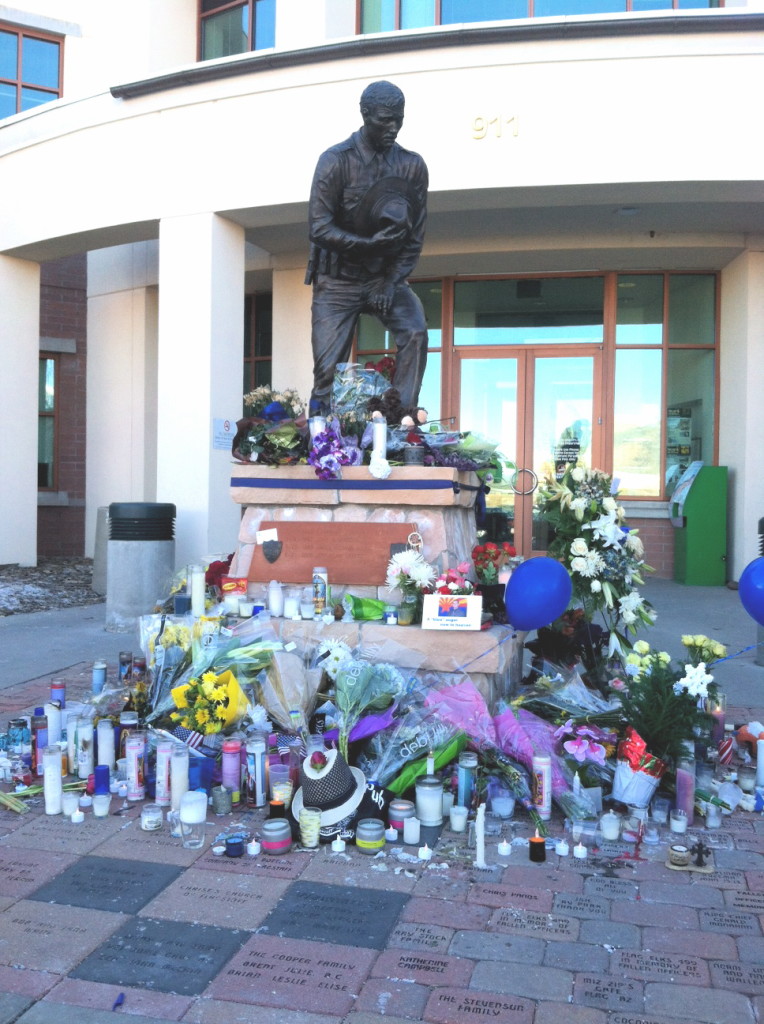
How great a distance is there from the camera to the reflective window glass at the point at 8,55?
14.0 metres

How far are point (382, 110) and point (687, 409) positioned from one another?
24.0ft

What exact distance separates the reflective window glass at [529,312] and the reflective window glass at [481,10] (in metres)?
3.03

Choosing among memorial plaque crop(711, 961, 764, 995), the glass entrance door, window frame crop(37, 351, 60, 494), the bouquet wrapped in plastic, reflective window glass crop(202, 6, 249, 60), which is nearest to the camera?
memorial plaque crop(711, 961, 764, 995)

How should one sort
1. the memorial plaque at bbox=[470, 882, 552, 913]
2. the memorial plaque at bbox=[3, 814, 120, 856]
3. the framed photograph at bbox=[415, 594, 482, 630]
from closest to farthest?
the memorial plaque at bbox=[470, 882, 552, 913] < the memorial plaque at bbox=[3, 814, 120, 856] < the framed photograph at bbox=[415, 594, 482, 630]

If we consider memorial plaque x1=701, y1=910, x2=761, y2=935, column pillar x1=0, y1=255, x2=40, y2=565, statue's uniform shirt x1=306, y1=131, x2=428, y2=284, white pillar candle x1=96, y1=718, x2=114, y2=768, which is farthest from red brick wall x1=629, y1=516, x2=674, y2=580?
memorial plaque x1=701, y1=910, x2=761, y2=935

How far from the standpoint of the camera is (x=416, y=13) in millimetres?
11094

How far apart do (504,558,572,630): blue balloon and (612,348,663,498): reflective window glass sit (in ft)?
23.7

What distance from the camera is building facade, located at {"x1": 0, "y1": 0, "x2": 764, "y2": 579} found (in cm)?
890

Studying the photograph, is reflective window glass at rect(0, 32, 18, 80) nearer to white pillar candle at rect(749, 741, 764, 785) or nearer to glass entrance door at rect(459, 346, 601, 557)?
glass entrance door at rect(459, 346, 601, 557)

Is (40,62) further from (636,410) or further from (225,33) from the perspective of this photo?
(636,410)

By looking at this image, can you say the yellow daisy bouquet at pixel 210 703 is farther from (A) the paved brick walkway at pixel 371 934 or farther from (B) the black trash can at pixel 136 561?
(B) the black trash can at pixel 136 561

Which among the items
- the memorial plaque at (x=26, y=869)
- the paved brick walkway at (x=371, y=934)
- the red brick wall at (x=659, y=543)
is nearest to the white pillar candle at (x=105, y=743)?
the paved brick walkway at (x=371, y=934)

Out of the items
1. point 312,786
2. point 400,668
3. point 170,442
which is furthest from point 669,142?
point 312,786

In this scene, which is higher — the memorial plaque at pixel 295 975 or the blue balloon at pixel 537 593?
the blue balloon at pixel 537 593
